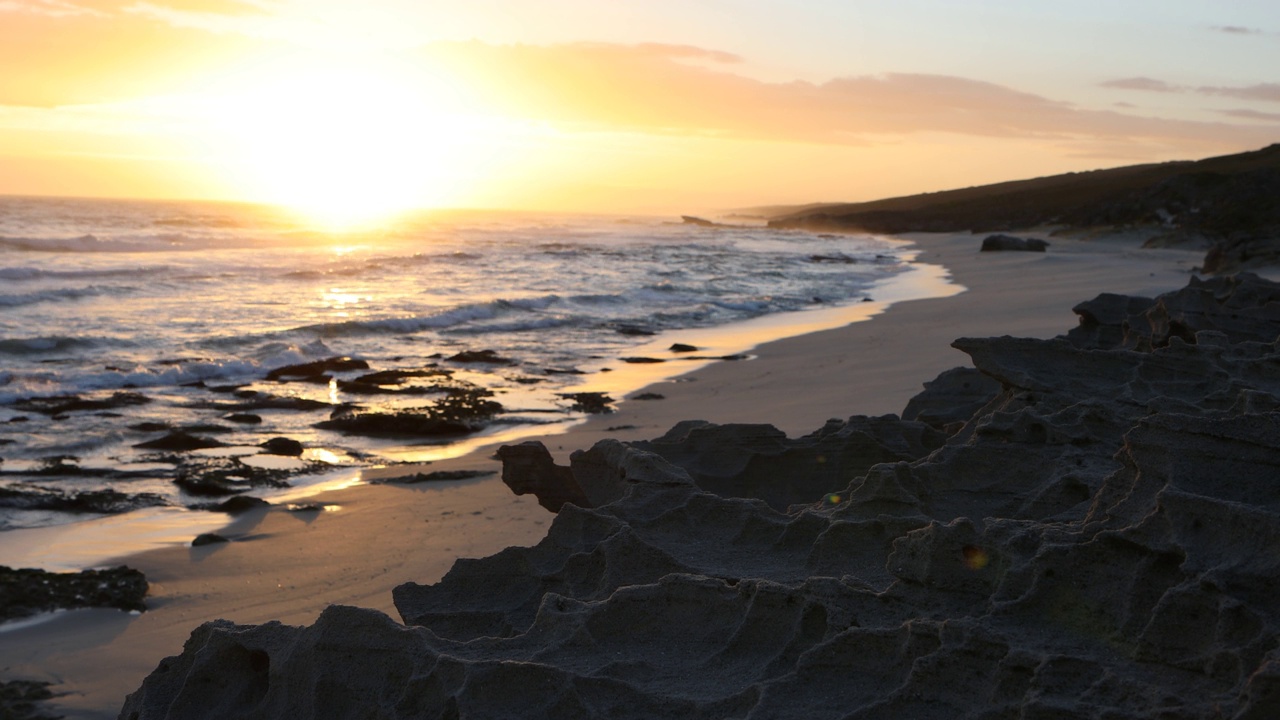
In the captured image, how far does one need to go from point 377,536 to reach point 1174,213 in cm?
4611

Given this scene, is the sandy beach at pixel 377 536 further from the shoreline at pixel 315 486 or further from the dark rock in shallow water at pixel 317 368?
the dark rock in shallow water at pixel 317 368

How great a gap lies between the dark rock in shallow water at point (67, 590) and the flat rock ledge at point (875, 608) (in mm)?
2385

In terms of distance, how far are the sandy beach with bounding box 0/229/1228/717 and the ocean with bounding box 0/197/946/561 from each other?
0.88 metres

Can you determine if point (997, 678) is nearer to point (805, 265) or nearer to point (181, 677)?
point (181, 677)

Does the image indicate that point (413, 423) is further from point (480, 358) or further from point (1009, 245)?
point (1009, 245)

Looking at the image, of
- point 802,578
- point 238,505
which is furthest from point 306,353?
point 802,578

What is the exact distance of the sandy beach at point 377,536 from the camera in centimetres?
432

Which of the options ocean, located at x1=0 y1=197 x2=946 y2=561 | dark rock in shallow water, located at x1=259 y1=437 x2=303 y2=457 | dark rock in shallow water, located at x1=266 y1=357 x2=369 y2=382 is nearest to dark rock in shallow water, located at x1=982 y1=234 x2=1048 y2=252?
ocean, located at x1=0 y1=197 x2=946 y2=561

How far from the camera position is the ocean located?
26.0 feet

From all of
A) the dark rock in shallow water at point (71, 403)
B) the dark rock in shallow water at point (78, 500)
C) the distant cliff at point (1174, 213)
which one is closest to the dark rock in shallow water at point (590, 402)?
the dark rock in shallow water at point (78, 500)

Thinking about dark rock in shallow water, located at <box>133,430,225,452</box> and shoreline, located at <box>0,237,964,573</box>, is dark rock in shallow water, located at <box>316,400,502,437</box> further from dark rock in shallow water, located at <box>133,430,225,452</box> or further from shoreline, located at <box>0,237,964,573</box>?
dark rock in shallow water, located at <box>133,430,225,452</box>

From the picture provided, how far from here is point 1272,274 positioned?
18.4 m

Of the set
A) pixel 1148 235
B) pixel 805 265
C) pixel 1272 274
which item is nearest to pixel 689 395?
pixel 1272 274

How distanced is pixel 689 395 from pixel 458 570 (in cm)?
720
